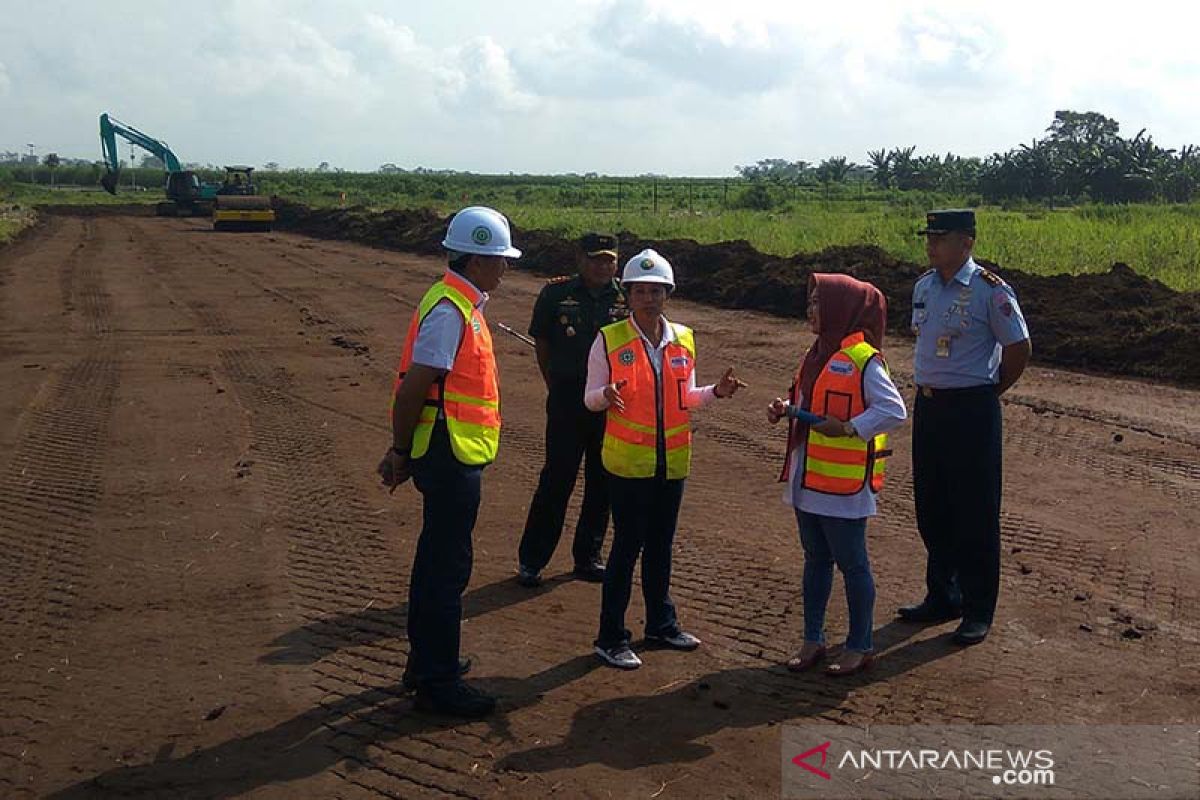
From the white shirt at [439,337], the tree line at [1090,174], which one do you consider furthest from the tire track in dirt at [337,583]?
the tree line at [1090,174]

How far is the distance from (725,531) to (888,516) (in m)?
1.10

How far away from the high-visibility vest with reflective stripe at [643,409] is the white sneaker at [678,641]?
0.80 metres

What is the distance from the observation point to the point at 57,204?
5622cm

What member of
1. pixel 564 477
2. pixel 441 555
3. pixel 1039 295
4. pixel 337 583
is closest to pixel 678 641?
pixel 564 477

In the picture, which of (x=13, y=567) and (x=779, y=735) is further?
(x=13, y=567)

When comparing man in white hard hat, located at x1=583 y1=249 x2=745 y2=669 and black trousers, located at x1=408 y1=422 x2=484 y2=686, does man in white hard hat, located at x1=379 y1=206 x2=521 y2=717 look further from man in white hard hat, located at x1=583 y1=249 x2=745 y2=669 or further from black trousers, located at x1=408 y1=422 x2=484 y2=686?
man in white hard hat, located at x1=583 y1=249 x2=745 y2=669

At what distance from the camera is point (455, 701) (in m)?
4.56

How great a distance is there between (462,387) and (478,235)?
23.8 inches

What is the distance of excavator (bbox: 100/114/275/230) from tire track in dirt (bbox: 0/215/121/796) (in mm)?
26467

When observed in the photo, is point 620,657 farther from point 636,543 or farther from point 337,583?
point 337,583

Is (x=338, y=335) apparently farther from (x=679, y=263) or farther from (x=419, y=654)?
(x=419, y=654)

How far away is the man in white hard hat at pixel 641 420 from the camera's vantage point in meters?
4.90

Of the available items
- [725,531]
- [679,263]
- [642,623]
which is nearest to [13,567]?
[642,623]

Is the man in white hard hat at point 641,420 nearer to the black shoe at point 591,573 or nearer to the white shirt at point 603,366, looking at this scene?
the white shirt at point 603,366
